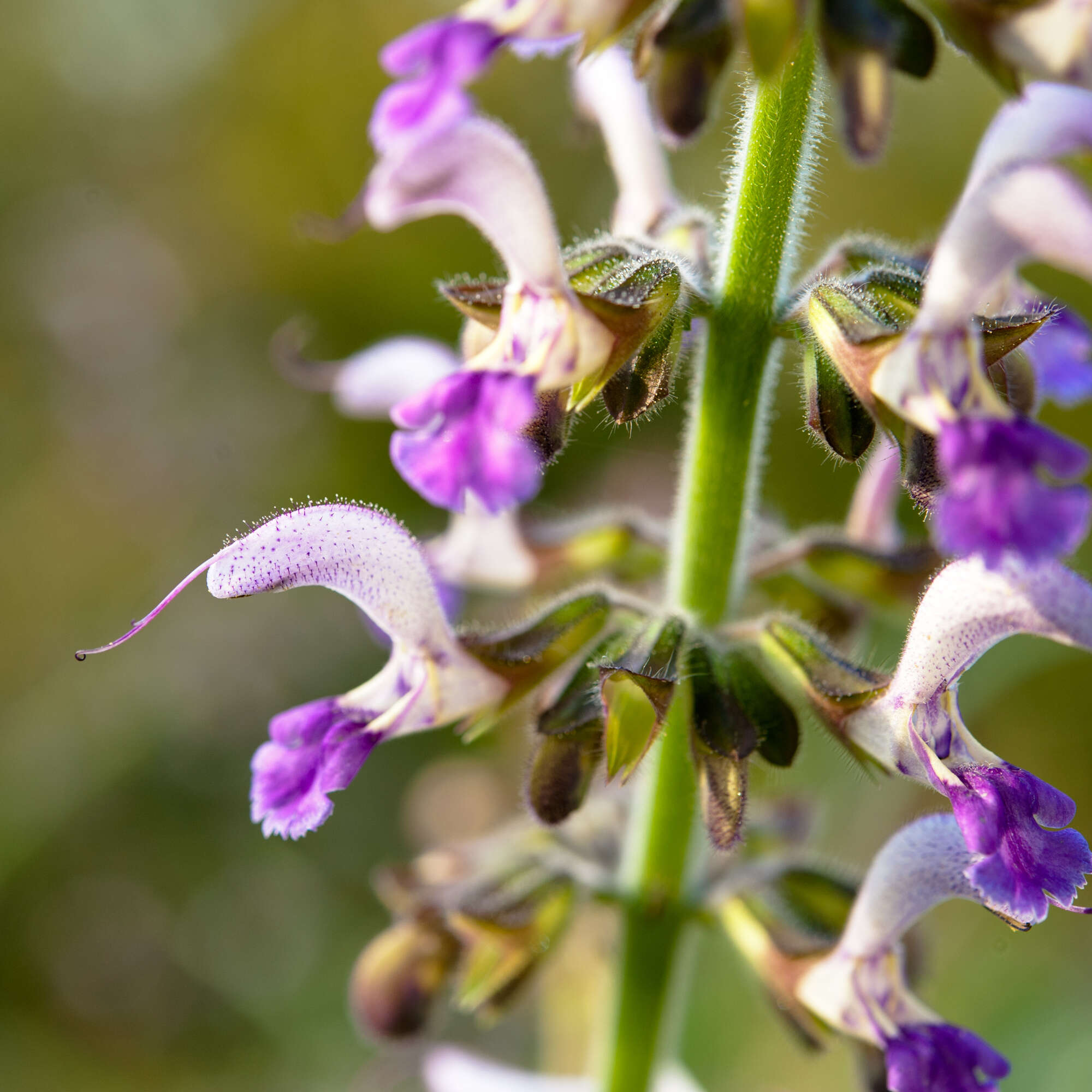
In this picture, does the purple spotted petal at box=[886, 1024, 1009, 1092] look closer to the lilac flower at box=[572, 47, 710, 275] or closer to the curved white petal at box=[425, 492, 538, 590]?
the curved white petal at box=[425, 492, 538, 590]

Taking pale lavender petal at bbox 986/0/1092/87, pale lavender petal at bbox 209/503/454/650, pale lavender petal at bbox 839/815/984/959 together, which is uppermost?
pale lavender petal at bbox 986/0/1092/87

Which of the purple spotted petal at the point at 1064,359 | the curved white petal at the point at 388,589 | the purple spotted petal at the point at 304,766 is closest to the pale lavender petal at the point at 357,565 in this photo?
the curved white petal at the point at 388,589

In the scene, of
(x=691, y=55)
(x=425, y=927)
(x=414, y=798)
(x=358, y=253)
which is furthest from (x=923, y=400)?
(x=358, y=253)

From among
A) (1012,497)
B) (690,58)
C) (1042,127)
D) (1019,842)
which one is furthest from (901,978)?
(690,58)

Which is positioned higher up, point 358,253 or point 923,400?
point 923,400

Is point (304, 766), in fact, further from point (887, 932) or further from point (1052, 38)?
point (1052, 38)

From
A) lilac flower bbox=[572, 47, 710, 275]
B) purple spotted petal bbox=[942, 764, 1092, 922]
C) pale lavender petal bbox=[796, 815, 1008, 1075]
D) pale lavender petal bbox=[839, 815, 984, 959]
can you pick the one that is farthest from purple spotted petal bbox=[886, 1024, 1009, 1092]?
lilac flower bbox=[572, 47, 710, 275]

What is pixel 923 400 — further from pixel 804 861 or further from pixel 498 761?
pixel 498 761
